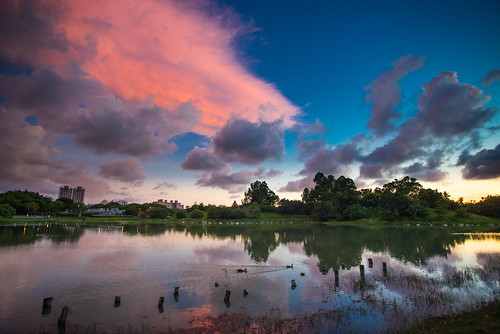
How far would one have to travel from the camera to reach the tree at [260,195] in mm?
147625

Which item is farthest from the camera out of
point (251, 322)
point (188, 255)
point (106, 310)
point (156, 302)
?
point (188, 255)

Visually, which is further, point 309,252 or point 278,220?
point 278,220

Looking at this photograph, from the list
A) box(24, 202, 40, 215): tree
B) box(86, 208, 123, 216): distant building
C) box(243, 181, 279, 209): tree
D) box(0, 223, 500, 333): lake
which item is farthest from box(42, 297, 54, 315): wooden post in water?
box(86, 208, 123, 216): distant building

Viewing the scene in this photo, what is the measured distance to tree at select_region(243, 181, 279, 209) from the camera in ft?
484

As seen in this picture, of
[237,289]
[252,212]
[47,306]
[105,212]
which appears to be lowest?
[237,289]

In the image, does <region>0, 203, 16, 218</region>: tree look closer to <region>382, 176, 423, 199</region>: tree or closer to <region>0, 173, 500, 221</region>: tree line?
<region>0, 173, 500, 221</region>: tree line

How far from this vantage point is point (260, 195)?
486 feet

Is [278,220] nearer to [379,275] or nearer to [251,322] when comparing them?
[379,275]

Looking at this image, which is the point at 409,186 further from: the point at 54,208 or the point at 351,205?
the point at 54,208

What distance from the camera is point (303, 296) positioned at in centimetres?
1700

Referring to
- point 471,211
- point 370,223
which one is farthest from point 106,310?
point 471,211

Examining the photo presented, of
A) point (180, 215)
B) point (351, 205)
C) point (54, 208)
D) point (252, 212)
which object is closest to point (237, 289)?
point (351, 205)

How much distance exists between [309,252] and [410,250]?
1311 centimetres

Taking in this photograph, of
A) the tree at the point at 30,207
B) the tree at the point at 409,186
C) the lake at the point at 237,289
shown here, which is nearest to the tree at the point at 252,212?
the tree at the point at 409,186
